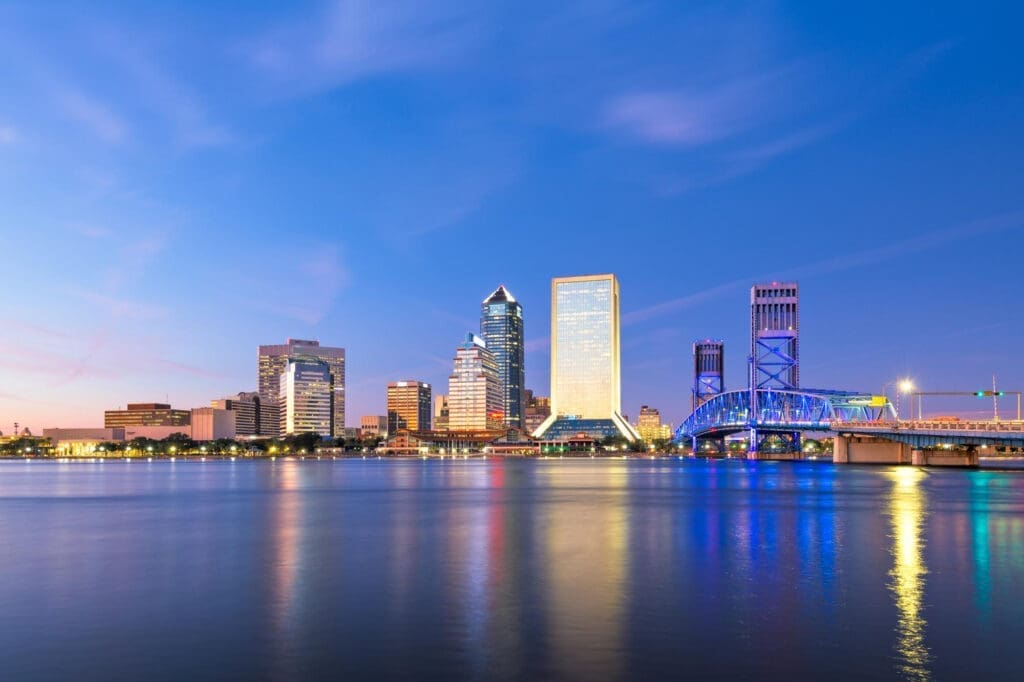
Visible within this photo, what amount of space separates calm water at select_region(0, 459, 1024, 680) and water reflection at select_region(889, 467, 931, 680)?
97 mm

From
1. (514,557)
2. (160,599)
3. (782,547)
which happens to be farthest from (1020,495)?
(160,599)

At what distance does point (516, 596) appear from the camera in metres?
27.4

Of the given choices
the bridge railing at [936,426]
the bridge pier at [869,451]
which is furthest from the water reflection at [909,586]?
the bridge pier at [869,451]

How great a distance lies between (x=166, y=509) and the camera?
6575cm

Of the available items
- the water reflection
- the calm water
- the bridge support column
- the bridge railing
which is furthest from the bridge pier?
the calm water

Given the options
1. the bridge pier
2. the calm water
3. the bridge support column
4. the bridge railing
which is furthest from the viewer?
the bridge pier

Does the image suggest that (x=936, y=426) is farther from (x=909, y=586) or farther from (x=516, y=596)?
(x=516, y=596)

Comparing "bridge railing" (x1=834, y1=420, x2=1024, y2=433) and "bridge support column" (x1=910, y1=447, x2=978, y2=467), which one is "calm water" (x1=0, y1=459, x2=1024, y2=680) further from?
"bridge support column" (x1=910, y1=447, x2=978, y2=467)

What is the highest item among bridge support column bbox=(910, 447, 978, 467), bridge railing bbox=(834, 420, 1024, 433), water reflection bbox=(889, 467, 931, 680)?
bridge railing bbox=(834, 420, 1024, 433)

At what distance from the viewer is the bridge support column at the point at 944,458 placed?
476 feet

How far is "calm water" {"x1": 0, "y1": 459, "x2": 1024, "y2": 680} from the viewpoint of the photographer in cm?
1956

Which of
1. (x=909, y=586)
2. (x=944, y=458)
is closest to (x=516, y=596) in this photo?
(x=909, y=586)

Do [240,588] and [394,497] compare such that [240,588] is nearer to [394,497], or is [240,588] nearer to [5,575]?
[5,575]

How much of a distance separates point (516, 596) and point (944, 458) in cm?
14221
